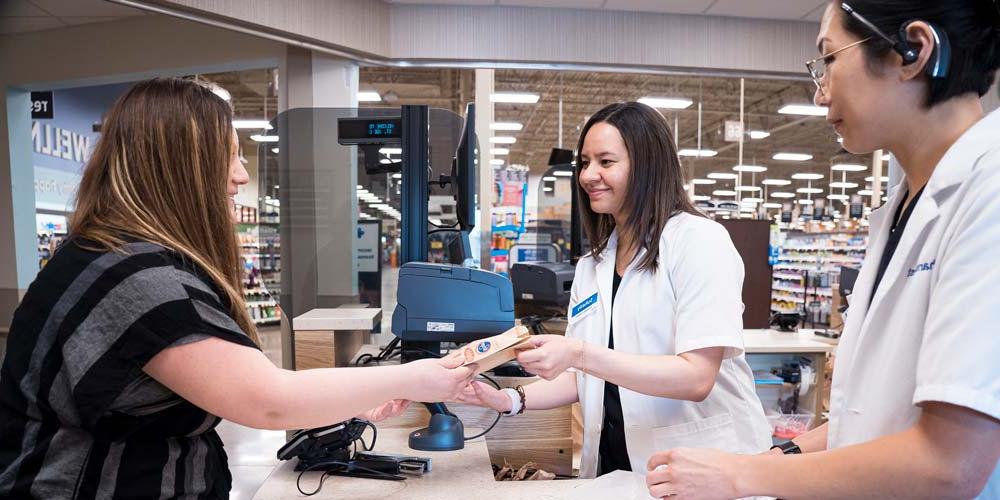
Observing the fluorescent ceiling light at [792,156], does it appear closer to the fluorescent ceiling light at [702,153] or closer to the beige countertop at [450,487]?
the fluorescent ceiling light at [702,153]

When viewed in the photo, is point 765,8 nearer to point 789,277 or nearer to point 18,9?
point 789,277

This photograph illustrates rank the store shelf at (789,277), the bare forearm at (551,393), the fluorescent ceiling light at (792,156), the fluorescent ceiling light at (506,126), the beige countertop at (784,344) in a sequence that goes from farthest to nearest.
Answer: the fluorescent ceiling light at (792,156), the store shelf at (789,277), the fluorescent ceiling light at (506,126), the beige countertop at (784,344), the bare forearm at (551,393)

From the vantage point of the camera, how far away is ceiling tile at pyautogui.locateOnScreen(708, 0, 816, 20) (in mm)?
4855

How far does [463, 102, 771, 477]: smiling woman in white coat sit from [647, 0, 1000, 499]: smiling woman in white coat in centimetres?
40

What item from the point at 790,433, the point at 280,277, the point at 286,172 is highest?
the point at 286,172

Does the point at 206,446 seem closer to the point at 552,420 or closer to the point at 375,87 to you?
the point at 552,420

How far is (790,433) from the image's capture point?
8.70 ft

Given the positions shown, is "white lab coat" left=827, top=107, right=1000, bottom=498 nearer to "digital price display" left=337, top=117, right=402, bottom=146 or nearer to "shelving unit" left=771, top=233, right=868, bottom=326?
"digital price display" left=337, top=117, right=402, bottom=146

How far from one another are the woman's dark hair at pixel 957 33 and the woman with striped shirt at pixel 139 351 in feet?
3.33

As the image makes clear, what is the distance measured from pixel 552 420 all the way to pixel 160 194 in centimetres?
146

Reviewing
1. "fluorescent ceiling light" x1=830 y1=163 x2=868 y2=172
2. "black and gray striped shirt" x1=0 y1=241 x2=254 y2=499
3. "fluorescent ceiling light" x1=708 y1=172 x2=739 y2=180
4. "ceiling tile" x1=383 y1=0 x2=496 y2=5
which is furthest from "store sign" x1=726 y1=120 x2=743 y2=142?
"black and gray striped shirt" x1=0 y1=241 x2=254 y2=499

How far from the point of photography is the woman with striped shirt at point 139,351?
82cm

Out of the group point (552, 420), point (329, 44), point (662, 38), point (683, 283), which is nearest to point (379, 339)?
point (552, 420)

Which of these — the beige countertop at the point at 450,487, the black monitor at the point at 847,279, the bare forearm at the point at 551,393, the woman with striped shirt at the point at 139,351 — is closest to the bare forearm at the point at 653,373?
the beige countertop at the point at 450,487
